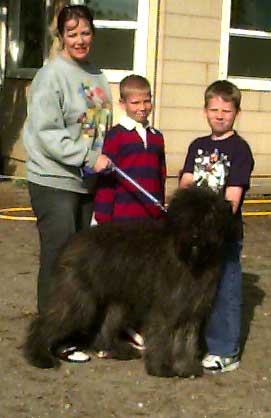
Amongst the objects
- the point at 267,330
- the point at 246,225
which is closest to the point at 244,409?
the point at 267,330

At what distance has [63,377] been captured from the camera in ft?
17.6

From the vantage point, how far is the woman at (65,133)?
17.9 feet

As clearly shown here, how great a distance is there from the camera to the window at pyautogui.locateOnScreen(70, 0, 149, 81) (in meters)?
12.5

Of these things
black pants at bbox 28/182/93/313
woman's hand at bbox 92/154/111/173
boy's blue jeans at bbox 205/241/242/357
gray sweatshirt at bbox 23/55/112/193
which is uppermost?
gray sweatshirt at bbox 23/55/112/193

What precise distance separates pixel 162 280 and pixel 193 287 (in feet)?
0.63

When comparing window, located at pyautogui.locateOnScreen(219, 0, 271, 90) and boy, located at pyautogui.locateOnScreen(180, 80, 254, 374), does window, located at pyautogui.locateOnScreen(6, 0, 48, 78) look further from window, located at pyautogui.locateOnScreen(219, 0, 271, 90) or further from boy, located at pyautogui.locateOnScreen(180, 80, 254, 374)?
boy, located at pyautogui.locateOnScreen(180, 80, 254, 374)

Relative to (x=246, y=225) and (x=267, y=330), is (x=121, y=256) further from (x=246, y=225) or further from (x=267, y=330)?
(x=246, y=225)

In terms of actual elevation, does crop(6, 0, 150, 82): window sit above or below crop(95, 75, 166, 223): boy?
above

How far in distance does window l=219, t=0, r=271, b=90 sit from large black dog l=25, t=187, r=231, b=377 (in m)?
7.86

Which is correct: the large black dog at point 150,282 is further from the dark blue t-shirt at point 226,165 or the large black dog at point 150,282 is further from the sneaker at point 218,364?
the dark blue t-shirt at point 226,165

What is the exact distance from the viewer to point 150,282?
5293 millimetres

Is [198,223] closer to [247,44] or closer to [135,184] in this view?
[135,184]

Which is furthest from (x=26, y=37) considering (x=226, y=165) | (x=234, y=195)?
(x=234, y=195)

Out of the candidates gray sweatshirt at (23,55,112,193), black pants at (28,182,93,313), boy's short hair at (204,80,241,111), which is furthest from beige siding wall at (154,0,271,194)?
boy's short hair at (204,80,241,111)
